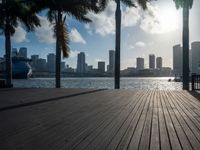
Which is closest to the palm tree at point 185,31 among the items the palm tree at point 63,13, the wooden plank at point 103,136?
the palm tree at point 63,13

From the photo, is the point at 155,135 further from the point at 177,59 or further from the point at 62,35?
the point at 177,59

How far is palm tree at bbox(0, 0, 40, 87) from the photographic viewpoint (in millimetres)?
29000

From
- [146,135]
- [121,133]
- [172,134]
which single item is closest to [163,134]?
[172,134]

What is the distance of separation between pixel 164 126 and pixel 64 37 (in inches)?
856

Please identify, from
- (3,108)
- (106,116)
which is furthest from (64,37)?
(106,116)

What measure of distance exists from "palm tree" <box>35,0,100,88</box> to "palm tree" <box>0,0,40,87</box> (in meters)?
1.34

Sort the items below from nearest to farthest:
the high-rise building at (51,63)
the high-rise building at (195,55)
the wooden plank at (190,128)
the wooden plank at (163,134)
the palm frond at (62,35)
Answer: the wooden plank at (163,134) → the wooden plank at (190,128) → the palm frond at (62,35) → the high-rise building at (195,55) → the high-rise building at (51,63)

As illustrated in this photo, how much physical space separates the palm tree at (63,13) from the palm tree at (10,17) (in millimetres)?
1342

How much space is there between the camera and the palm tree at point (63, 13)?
28844mm

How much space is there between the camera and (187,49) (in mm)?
24984

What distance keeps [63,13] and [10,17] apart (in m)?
4.36

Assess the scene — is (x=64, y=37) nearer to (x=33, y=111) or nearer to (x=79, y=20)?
(x=79, y=20)

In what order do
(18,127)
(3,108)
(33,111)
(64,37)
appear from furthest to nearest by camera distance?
(64,37) → (3,108) → (33,111) → (18,127)

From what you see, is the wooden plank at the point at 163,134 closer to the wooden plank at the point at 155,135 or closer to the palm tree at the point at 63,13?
the wooden plank at the point at 155,135
